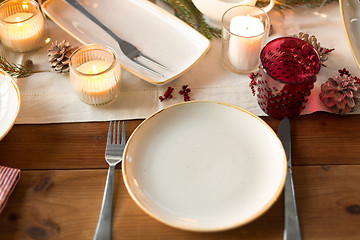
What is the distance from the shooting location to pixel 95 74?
2.41ft

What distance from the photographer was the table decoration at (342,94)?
74 centimetres

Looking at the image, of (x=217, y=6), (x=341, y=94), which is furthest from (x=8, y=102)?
(x=341, y=94)

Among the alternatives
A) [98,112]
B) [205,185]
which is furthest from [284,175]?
[98,112]

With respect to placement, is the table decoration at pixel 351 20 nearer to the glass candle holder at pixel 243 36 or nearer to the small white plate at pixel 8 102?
the glass candle holder at pixel 243 36

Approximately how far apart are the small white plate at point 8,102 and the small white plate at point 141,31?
198 mm

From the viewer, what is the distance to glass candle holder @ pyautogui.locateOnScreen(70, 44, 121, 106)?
0.75 meters

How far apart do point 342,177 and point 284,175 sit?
0.13 meters

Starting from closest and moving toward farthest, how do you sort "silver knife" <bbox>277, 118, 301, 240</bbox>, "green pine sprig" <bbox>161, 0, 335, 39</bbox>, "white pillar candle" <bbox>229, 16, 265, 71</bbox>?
"silver knife" <bbox>277, 118, 301, 240</bbox>, "white pillar candle" <bbox>229, 16, 265, 71</bbox>, "green pine sprig" <bbox>161, 0, 335, 39</bbox>

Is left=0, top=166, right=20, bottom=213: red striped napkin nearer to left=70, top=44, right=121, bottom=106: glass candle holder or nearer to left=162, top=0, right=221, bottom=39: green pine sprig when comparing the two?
left=70, top=44, right=121, bottom=106: glass candle holder

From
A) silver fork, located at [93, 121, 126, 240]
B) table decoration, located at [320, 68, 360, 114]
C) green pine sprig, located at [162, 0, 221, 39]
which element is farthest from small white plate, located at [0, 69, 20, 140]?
table decoration, located at [320, 68, 360, 114]

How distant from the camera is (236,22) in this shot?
0.85m

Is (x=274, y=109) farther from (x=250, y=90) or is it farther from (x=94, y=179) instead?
(x=94, y=179)

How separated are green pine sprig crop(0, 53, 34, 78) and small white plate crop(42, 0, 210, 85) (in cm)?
13

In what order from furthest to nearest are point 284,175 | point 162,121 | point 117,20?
1. point 117,20
2. point 162,121
3. point 284,175
